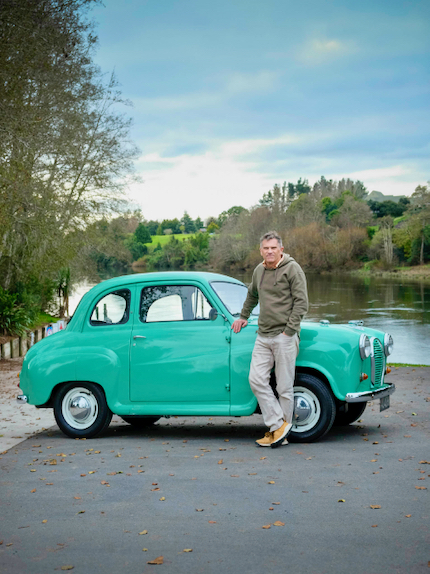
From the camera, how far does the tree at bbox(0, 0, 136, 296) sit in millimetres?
14570

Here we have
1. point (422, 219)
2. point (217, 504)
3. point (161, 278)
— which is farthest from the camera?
point (422, 219)

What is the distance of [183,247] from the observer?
373 ft

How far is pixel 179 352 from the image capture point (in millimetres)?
7750

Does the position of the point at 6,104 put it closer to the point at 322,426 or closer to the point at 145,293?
the point at 145,293

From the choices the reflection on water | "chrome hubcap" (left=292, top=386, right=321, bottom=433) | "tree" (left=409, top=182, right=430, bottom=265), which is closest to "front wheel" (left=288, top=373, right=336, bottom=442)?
"chrome hubcap" (left=292, top=386, right=321, bottom=433)

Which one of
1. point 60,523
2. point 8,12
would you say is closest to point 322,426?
point 60,523

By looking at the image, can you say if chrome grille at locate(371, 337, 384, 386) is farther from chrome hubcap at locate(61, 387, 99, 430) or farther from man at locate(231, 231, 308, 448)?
chrome hubcap at locate(61, 387, 99, 430)

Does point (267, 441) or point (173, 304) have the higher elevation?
point (173, 304)

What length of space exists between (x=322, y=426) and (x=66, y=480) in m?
2.87

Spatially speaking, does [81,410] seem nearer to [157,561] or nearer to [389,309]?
[157,561]

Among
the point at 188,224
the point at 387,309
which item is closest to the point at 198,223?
the point at 188,224

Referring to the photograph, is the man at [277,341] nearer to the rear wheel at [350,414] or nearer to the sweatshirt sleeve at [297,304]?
the sweatshirt sleeve at [297,304]

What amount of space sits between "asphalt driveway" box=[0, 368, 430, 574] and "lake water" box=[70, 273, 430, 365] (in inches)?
620

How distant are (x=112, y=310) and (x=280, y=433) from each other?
2.56m
